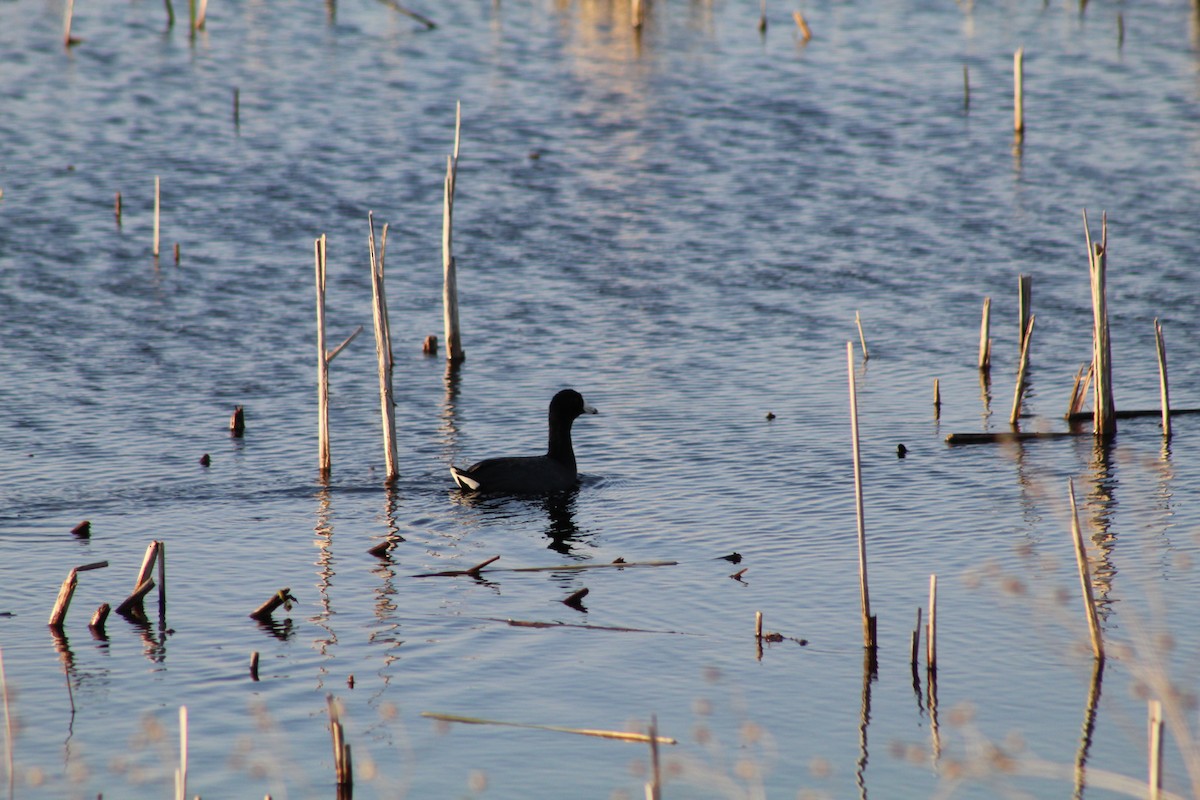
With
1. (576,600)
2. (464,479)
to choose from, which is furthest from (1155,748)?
(464,479)

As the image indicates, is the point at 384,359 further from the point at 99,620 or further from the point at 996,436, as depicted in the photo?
the point at 996,436

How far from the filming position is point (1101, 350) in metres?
15.3

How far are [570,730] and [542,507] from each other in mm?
5944

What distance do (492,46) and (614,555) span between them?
2728 cm

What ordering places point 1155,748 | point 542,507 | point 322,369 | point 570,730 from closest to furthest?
point 1155,748 < point 570,730 < point 322,369 < point 542,507

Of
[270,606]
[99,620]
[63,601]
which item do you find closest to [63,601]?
[63,601]

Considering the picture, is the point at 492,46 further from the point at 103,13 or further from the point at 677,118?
the point at 103,13

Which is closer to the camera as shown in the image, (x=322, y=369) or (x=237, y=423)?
(x=322, y=369)

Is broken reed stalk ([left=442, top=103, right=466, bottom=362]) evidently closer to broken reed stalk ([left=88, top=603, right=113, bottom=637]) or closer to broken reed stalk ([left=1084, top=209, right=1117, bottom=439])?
broken reed stalk ([left=1084, top=209, right=1117, bottom=439])

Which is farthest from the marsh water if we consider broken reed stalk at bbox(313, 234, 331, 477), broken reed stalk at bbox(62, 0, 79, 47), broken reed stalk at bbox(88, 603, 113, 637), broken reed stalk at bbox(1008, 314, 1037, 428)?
broken reed stalk at bbox(62, 0, 79, 47)

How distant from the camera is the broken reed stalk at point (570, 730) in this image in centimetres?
870

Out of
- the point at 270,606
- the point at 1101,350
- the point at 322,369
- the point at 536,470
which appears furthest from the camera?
the point at 1101,350

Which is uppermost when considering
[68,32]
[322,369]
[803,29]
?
[803,29]

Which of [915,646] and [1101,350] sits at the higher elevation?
[1101,350]
